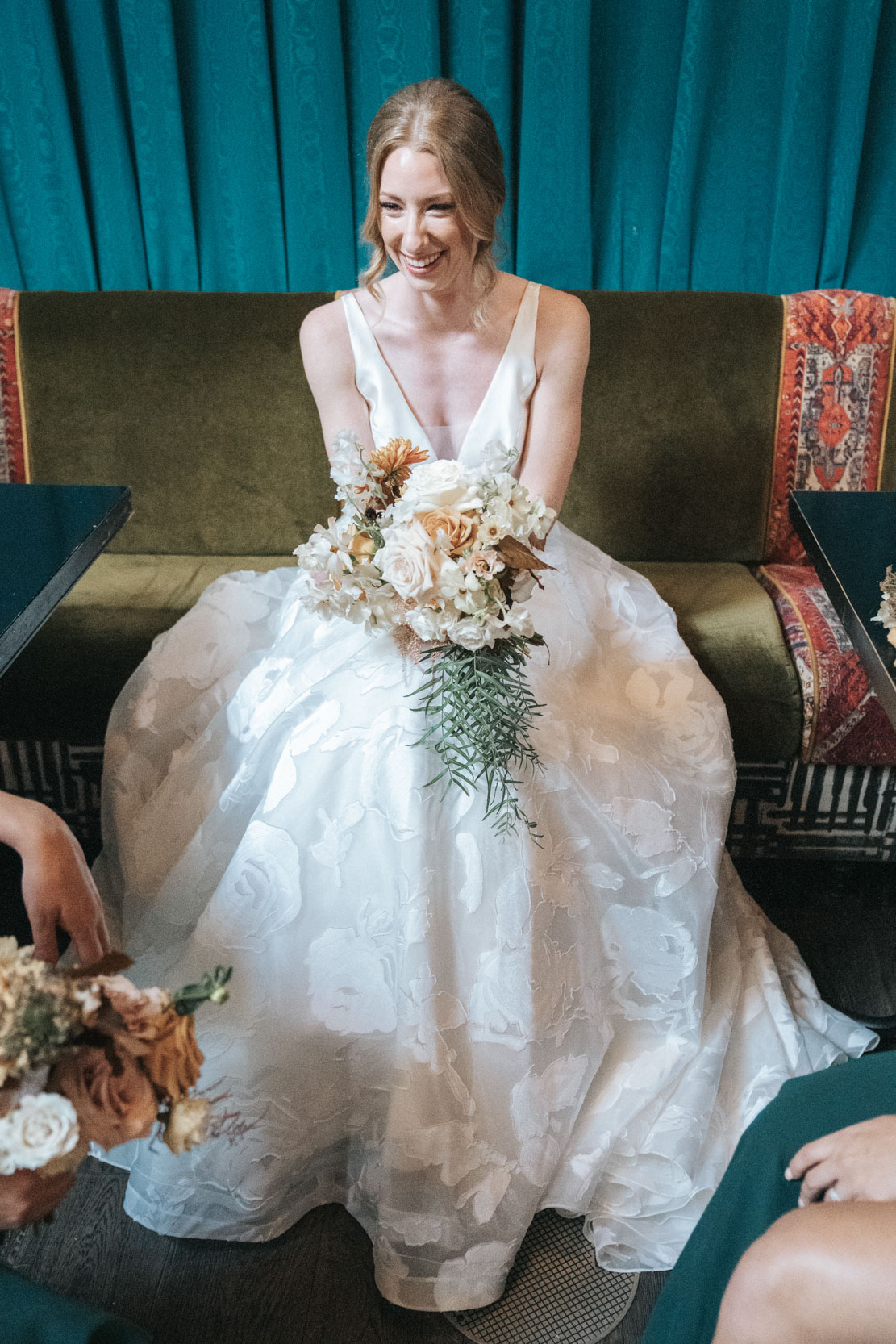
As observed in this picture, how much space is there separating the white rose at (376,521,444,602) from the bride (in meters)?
0.25

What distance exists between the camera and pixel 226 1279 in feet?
4.71

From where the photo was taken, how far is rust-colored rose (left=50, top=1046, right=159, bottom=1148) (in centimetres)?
77

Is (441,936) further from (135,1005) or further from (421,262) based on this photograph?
(421,262)

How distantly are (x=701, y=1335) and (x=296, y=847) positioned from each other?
76cm

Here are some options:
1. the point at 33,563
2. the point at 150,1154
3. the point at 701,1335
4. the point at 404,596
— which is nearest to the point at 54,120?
the point at 33,563

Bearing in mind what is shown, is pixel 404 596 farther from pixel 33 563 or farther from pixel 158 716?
pixel 158 716

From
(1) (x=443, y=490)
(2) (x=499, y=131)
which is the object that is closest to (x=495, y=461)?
(1) (x=443, y=490)

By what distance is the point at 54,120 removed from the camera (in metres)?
2.57

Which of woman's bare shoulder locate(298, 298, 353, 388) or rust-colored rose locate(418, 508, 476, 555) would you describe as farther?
woman's bare shoulder locate(298, 298, 353, 388)

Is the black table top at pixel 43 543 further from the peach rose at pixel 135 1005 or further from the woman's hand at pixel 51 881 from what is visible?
the peach rose at pixel 135 1005

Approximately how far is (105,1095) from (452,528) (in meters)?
0.78

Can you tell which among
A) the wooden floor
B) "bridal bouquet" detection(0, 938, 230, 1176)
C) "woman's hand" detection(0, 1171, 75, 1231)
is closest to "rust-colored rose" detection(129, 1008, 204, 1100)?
"bridal bouquet" detection(0, 938, 230, 1176)

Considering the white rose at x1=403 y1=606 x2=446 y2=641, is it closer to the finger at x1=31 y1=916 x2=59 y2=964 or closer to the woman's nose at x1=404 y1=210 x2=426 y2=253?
the finger at x1=31 y1=916 x2=59 y2=964

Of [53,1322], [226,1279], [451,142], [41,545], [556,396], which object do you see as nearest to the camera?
[53,1322]
